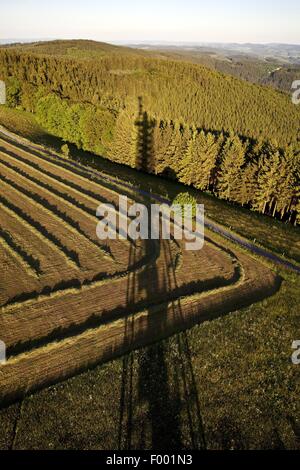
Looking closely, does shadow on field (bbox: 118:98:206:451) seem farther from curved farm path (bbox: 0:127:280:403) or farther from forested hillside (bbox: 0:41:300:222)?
forested hillside (bbox: 0:41:300:222)

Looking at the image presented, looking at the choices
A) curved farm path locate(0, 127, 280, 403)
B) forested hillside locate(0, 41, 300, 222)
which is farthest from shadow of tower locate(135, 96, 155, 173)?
curved farm path locate(0, 127, 280, 403)

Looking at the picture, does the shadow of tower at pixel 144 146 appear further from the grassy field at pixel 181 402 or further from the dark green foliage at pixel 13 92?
the grassy field at pixel 181 402

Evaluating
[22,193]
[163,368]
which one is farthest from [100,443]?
[22,193]

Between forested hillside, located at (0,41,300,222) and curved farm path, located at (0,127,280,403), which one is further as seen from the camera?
forested hillside, located at (0,41,300,222)

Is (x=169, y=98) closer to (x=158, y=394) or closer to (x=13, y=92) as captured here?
(x=13, y=92)

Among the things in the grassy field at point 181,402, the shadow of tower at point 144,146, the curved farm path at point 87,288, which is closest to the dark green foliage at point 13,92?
the shadow of tower at point 144,146

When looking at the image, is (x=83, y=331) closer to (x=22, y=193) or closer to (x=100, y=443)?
(x=100, y=443)

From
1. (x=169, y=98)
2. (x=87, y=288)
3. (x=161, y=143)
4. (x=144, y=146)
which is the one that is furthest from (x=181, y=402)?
(x=169, y=98)
